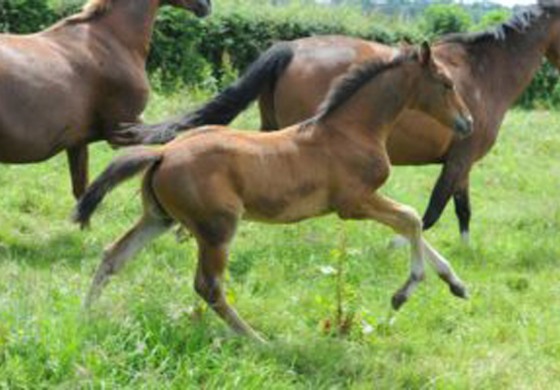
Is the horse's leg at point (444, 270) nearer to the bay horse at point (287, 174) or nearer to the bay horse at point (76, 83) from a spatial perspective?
the bay horse at point (287, 174)

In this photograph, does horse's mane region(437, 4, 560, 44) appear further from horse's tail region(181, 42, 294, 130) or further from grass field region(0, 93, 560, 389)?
grass field region(0, 93, 560, 389)

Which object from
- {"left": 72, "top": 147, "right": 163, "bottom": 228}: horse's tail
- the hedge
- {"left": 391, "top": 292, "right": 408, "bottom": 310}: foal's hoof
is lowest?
the hedge

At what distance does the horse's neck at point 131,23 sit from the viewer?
7.74 m

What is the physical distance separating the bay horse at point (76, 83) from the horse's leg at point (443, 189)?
260 centimetres

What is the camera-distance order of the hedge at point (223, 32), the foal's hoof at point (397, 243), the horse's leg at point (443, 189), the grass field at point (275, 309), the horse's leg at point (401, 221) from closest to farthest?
1. the grass field at point (275, 309)
2. the horse's leg at point (401, 221)
3. the foal's hoof at point (397, 243)
4. the horse's leg at point (443, 189)
5. the hedge at point (223, 32)

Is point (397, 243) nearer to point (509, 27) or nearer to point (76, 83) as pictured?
point (509, 27)

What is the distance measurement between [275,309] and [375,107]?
1375 mm

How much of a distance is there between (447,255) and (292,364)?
3.37 metres

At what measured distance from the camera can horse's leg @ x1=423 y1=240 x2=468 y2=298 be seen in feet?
19.5

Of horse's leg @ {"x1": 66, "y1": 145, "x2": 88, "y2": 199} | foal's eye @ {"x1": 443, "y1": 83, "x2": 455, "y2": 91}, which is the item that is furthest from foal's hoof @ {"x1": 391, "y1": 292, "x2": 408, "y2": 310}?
horse's leg @ {"x1": 66, "y1": 145, "x2": 88, "y2": 199}

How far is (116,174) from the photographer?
16.6 feet

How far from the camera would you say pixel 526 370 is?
538 cm

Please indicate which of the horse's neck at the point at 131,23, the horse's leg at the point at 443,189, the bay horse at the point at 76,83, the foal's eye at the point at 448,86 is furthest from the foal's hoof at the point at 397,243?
the horse's neck at the point at 131,23

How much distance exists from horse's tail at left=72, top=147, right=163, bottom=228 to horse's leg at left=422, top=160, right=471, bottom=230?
3.69 metres
